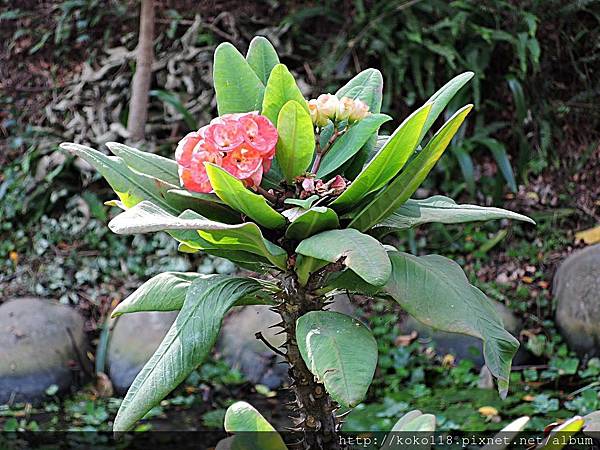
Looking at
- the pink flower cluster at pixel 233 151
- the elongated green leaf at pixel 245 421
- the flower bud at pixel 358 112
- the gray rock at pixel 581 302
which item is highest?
the flower bud at pixel 358 112

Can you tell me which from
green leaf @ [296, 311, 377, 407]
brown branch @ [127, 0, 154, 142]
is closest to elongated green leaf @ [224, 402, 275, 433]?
green leaf @ [296, 311, 377, 407]

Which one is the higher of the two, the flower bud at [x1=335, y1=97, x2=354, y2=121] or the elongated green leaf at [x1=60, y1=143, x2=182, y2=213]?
the flower bud at [x1=335, y1=97, x2=354, y2=121]

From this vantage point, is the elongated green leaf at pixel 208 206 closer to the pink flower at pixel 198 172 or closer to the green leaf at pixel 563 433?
the pink flower at pixel 198 172

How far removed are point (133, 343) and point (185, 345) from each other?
2.83 m

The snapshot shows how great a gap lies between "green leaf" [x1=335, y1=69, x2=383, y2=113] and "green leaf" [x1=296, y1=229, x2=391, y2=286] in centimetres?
34

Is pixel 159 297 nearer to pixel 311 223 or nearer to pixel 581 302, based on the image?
pixel 311 223

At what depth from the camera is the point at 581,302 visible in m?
3.60

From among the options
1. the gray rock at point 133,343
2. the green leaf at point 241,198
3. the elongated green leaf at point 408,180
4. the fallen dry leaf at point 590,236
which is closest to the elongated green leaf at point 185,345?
the green leaf at point 241,198

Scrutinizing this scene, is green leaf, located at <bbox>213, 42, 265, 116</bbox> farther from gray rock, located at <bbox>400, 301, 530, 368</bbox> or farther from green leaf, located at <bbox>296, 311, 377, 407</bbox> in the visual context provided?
gray rock, located at <bbox>400, 301, 530, 368</bbox>

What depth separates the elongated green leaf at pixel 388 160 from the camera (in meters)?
0.94

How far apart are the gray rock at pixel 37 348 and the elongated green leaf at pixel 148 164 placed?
108 inches

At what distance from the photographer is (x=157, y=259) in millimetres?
4289

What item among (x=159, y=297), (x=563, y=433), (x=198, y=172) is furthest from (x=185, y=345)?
(x=563, y=433)

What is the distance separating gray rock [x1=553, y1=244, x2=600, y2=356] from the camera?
351 cm
